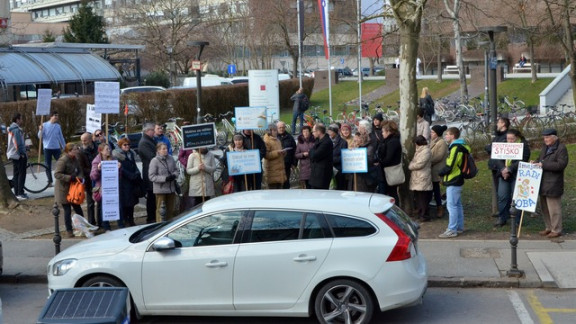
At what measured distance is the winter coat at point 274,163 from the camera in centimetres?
1499

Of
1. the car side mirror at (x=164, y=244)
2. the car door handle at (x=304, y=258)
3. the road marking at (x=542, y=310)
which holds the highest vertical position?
the car side mirror at (x=164, y=244)

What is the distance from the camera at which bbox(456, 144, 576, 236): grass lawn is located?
1373 cm

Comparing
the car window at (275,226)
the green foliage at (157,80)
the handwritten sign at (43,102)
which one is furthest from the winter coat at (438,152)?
the green foliage at (157,80)

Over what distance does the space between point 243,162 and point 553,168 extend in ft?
17.6

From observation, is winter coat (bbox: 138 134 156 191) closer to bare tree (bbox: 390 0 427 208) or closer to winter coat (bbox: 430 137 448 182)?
bare tree (bbox: 390 0 427 208)

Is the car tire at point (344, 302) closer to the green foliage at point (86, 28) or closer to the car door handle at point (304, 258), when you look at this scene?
the car door handle at point (304, 258)

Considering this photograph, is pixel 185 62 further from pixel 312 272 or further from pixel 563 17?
pixel 312 272

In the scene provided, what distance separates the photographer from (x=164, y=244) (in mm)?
8719

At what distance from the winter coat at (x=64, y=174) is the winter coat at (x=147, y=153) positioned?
118cm

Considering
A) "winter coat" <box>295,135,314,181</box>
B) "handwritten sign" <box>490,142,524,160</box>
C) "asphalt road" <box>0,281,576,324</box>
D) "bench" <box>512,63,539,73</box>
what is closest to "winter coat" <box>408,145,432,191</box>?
"handwritten sign" <box>490,142,524,160</box>

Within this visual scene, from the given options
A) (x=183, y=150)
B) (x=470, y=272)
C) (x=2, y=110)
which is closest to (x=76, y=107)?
(x=2, y=110)

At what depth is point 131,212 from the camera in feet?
47.5

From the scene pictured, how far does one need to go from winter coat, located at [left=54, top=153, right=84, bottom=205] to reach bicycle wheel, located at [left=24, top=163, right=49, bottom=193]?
4.32m

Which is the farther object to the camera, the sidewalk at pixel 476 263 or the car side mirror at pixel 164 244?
the sidewalk at pixel 476 263
